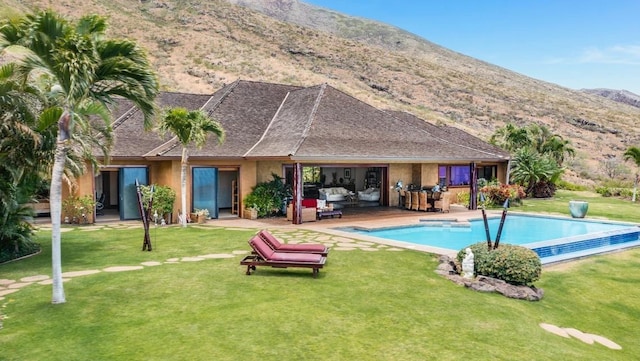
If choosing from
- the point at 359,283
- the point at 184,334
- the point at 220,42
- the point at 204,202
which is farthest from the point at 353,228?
the point at 220,42

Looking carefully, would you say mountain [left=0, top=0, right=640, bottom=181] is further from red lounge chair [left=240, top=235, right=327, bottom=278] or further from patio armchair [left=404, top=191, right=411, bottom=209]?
red lounge chair [left=240, top=235, right=327, bottom=278]

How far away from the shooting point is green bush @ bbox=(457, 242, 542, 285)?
9227mm

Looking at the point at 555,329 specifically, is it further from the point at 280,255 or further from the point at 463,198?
the point at 463,198

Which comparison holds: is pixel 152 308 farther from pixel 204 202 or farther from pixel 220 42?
pixel 220 42

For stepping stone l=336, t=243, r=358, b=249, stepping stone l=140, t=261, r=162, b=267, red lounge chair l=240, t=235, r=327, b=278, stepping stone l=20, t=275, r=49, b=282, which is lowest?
stepping stone l=20, t=275, r=49, b=282

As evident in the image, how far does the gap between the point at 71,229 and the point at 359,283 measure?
11475 mm

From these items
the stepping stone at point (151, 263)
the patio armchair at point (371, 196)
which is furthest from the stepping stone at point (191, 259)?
the patio armchair at point (371, 196)

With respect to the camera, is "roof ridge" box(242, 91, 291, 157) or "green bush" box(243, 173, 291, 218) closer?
"green bush" box(243, 173, 291, 218)

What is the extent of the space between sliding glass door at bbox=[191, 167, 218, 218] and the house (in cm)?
4

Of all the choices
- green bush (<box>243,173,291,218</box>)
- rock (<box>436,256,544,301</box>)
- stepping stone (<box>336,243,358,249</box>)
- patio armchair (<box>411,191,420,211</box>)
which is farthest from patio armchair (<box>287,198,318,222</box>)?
rock (<box>436,256,544,301</box>)

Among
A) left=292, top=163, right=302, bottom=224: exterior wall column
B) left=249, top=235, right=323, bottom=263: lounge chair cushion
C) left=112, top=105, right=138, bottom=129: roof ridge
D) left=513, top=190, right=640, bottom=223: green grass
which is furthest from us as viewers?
left=513, top=190, right=640, bottom=223: green grass

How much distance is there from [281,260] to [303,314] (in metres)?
2.53

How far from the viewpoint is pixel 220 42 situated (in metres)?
56.4

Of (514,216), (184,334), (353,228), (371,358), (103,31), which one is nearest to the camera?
(371,358)
